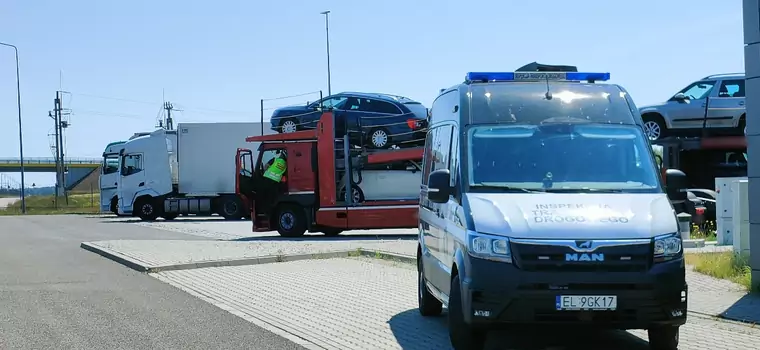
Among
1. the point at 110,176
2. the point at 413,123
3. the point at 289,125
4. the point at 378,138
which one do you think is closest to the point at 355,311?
the point at 413,123

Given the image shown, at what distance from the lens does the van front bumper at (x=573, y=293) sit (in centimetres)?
698

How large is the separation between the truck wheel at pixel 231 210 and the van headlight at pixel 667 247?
33143 millimetres

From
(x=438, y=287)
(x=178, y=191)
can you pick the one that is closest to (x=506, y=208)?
(x=438, y=287)

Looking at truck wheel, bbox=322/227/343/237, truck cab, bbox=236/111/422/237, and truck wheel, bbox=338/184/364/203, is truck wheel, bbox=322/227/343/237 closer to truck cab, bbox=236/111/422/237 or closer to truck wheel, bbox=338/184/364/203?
truck cab, bbox=236/111/422/237

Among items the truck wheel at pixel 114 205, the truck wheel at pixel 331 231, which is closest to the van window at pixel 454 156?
the truck wheel at pixel 331 231

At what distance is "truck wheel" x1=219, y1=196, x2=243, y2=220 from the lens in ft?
129

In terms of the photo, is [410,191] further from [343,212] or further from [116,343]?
[116,343]

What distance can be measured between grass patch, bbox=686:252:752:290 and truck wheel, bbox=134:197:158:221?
28911mm

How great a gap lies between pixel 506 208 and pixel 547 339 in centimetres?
175

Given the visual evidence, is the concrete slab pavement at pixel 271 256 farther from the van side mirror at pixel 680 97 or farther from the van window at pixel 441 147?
the van side mirror at pixel 680 97

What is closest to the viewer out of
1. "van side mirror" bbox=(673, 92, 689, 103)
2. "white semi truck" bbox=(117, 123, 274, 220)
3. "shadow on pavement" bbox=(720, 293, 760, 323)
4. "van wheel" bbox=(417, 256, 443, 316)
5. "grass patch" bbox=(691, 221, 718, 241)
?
"shadow on pavement" bbox=(720, 293, 760, 323)

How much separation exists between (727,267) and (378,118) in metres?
12.9

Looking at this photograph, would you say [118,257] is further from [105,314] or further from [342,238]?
[342,238]

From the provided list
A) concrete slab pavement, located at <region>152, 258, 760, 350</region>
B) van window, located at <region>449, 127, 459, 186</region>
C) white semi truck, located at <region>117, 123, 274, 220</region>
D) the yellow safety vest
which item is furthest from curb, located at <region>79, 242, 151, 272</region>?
white semi truck, located at <region>117, 123, 274, 220</region>
